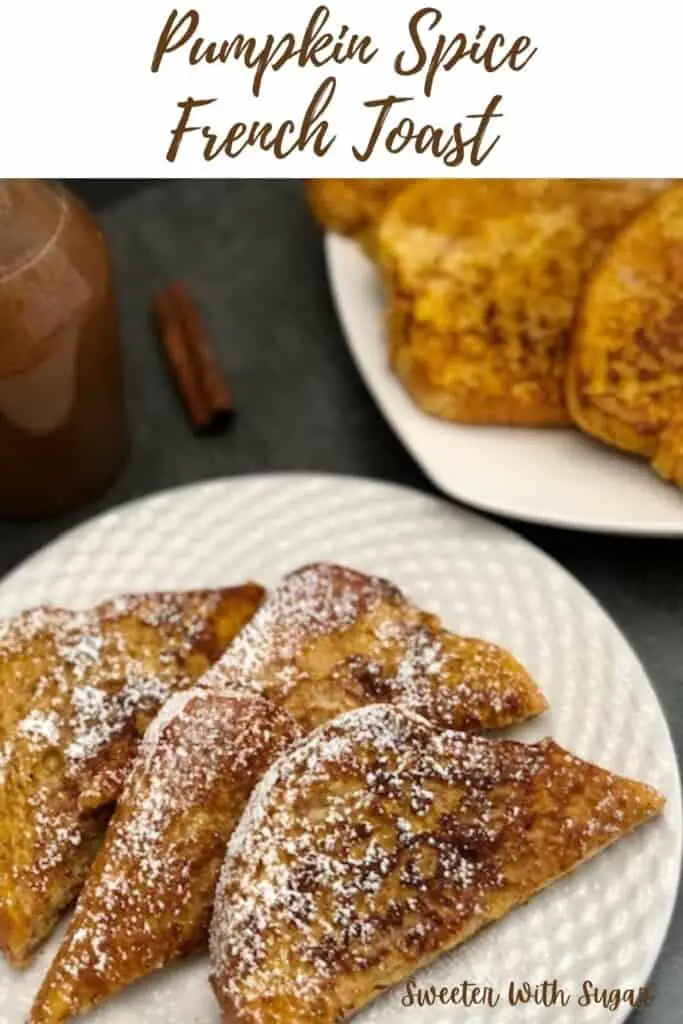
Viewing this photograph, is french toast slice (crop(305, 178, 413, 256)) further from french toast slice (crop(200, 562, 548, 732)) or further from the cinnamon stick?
french toast slice (crop(200, 562, 548, 732))

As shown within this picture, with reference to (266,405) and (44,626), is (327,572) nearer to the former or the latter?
(44,626)

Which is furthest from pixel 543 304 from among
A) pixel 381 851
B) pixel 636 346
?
pixel 381 851

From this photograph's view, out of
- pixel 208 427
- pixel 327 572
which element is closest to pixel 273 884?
pixel 327 572

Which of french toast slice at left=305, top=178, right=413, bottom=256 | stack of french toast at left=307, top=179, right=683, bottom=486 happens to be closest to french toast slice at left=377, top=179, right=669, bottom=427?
stack of french toast at left=307, top=179, right=683, bottom=486

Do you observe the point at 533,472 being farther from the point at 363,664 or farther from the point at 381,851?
the point at 381,851

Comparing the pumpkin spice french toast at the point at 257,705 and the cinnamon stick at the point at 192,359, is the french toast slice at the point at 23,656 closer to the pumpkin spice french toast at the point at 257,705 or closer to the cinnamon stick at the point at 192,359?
the pumpkin spice french toast at the point at 257,705
